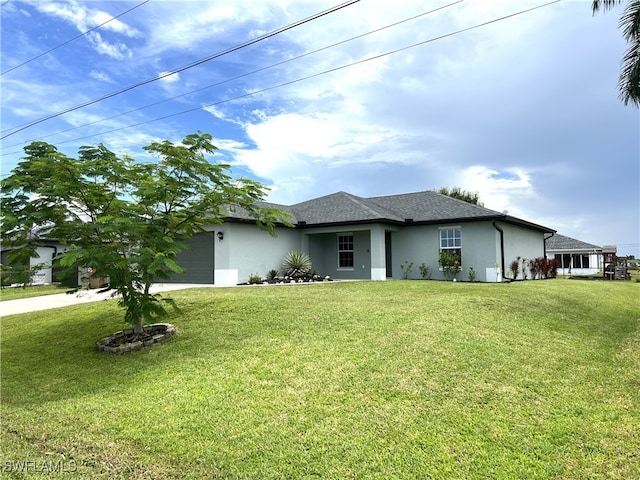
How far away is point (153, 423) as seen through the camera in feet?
15.6

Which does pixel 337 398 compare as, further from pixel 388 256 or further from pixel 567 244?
pixel 567 244

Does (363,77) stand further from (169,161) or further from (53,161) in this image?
(53,161)

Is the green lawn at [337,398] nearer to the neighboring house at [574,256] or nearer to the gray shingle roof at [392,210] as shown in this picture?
the gray shingle roof at [392,210]

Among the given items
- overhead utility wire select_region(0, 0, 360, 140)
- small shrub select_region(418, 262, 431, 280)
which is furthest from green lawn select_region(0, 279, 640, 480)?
small shrub select_region(418, 262, 431, 280)

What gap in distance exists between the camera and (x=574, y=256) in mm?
40219

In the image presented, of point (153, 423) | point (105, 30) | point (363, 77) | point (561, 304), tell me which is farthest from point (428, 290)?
point (105, 30)

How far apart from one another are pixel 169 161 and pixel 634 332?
11062 millimetres

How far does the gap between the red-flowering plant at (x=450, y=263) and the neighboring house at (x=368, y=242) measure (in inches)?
8.9

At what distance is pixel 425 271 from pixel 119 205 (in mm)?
15113

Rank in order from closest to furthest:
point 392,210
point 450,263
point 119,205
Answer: point 119,205, point 450,263, point 392,210

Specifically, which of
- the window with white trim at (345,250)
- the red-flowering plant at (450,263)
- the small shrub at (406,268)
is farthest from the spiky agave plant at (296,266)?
the red-flowering plant at (450,263)

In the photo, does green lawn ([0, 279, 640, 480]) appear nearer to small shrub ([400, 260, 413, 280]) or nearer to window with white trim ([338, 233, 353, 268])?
small shrub ([400, 260, 413, 280])

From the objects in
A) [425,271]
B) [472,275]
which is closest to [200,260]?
[425,271]

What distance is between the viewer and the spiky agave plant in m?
19.6
